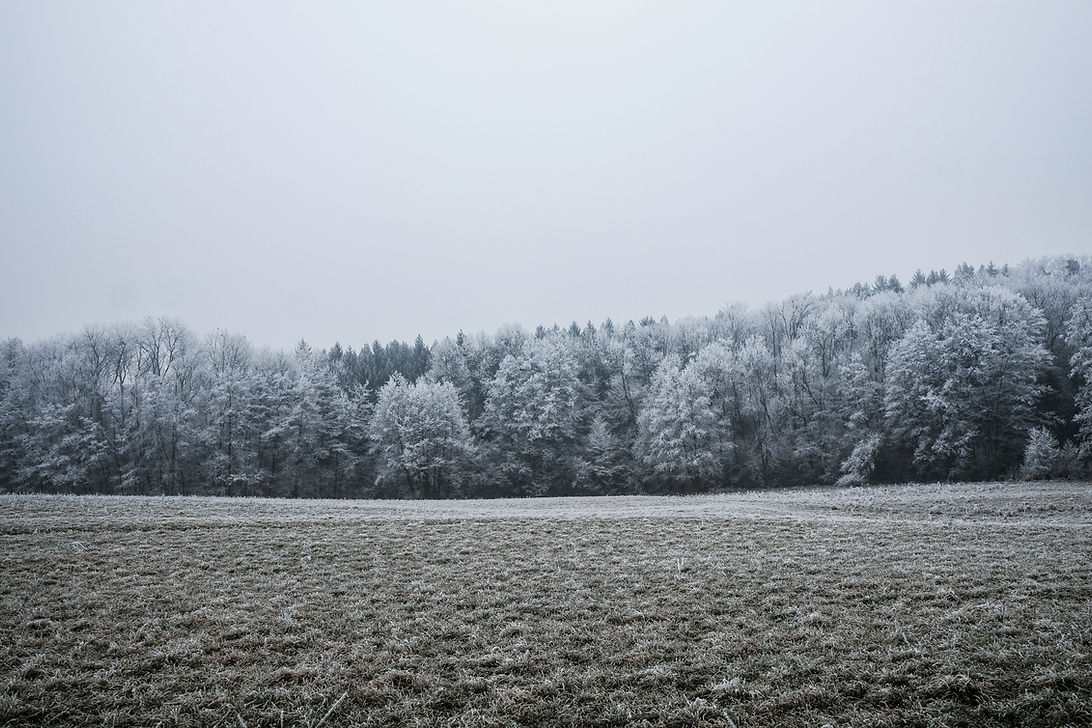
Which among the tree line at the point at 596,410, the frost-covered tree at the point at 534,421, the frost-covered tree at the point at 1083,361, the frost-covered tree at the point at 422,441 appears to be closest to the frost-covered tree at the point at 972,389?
the tree line at the point at 596,410

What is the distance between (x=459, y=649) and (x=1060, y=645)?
29.0ft

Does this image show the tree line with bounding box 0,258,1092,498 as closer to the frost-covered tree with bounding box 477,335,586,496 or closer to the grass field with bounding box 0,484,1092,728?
the frost-covered tree with bounding box 477,335,586,496

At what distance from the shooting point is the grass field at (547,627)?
265 inches

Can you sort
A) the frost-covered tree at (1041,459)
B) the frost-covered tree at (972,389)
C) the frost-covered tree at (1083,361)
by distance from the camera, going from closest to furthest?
1. the frost-covered tree at (1041,459)
2. the frost-covered tree at (1083,361)
3. the frost-covered tree at (972,389)

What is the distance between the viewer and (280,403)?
57.3 m

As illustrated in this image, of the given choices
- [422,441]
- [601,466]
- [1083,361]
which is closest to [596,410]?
[601,466]

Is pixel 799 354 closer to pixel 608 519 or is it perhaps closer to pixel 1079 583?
pixel 608 519

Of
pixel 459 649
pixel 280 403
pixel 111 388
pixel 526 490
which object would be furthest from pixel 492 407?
pixel 459 649

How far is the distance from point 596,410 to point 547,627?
54.6m

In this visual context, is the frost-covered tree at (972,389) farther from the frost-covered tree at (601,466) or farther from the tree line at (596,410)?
the frost-covered tree at (601,466)

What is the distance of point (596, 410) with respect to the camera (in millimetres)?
63938

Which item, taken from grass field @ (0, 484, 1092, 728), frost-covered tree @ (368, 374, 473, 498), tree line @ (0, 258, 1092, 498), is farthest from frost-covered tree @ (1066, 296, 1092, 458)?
frost-covered tree @ (368, 374, 473, 498)

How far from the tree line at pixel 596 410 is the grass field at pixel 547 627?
33.3 meters

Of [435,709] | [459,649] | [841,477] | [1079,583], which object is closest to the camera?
[435,709]
